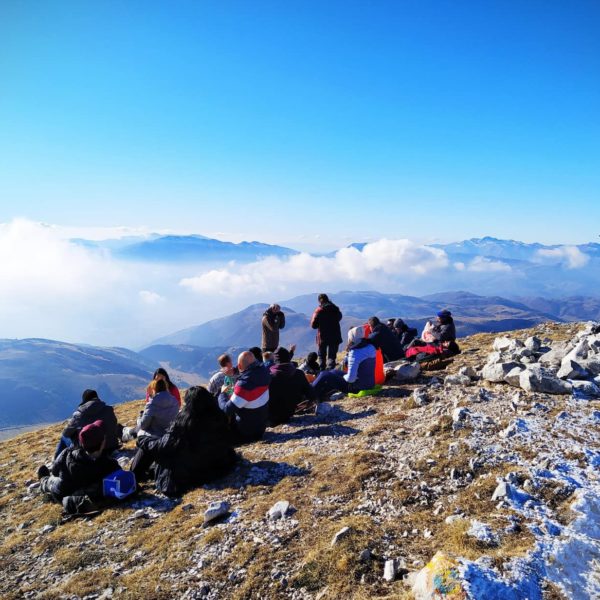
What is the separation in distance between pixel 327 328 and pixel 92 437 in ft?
34.9

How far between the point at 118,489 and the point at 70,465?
1227 mm

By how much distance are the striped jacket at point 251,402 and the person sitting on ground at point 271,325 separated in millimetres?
7273

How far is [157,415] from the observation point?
9.81m

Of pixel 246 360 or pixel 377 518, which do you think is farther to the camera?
pixel 246 360

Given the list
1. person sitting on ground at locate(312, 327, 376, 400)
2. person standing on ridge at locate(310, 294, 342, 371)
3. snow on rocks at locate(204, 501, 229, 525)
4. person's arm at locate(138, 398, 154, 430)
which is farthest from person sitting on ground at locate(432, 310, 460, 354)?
snow on rocks at locate(204, 501, 229, 525)

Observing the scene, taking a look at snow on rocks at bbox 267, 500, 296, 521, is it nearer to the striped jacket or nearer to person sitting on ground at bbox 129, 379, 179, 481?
the striped jacket

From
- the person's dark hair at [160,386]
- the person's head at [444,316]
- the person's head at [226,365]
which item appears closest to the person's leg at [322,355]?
the person's head at [444,316]

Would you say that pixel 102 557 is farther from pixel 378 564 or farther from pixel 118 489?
pixel 378 564

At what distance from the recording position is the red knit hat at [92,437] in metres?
8.30

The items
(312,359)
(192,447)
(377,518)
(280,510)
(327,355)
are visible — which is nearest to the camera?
(377,518)

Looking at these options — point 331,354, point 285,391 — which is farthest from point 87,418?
point 331,354

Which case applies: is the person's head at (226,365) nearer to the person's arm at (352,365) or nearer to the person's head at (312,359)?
the person's arm at (352,365)

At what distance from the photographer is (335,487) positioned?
7.41 meters

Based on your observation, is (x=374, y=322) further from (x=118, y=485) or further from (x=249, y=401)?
(x=118, y=485)
